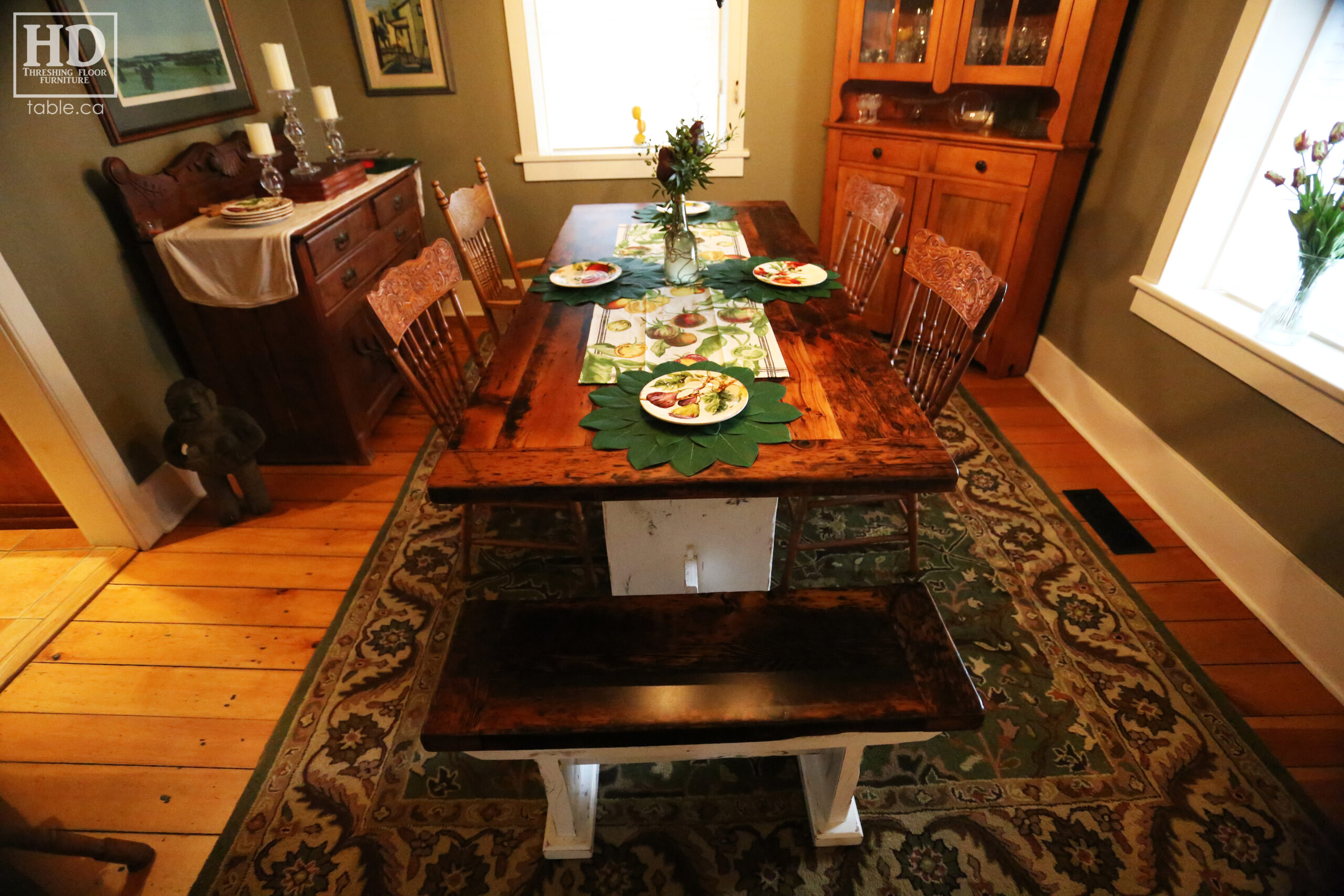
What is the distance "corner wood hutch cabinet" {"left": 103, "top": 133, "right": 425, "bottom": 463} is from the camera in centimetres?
211

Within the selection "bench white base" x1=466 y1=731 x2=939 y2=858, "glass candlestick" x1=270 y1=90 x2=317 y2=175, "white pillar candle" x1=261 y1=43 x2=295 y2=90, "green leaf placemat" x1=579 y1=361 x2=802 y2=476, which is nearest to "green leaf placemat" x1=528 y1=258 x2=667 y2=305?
"green leaf placemat" x1=579 y1=361 x2=802 y2=476

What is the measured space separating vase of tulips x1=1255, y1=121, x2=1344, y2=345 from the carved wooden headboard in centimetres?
317

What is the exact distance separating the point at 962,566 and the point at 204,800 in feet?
6.70

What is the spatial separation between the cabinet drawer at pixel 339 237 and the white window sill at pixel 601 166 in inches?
40.2

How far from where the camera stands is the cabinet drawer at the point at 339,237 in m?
2.17

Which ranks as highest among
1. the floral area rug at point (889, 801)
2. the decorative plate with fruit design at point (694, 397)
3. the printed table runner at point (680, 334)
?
the decorative plate with fruit design at point (694, 397)

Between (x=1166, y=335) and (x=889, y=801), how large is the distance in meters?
1.79

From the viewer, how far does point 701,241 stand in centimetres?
221

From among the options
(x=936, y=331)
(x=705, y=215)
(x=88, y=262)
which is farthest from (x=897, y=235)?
(x=88, y=262)

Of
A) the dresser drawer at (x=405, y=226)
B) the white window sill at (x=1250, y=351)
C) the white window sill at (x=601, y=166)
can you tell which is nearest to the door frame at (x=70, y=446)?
the dresser drawer at (x=405, y=226)

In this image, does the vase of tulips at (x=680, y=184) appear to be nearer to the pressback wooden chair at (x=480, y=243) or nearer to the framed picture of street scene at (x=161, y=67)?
the pressback wooden chair at (x=480, y=243)

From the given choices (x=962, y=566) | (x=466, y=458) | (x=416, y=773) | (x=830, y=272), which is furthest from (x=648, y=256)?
(x=416, y=773)

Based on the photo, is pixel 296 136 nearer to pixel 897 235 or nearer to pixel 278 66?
pixel 278 66

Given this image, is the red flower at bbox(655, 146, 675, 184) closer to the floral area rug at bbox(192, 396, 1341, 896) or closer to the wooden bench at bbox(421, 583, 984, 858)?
the wooden bench at bbox(421, 583, 984, 858)
